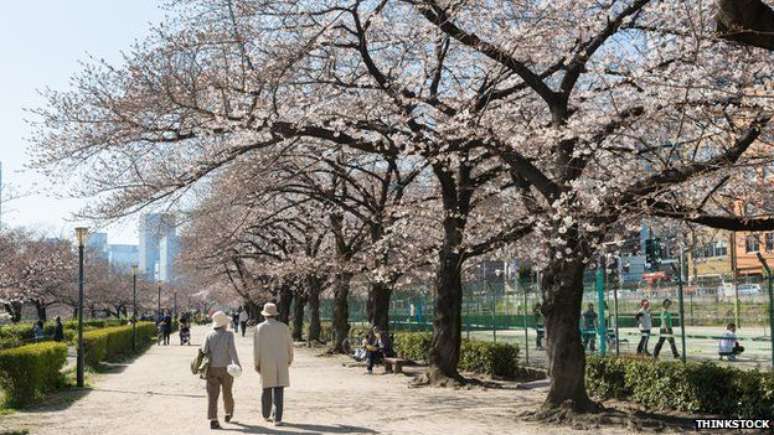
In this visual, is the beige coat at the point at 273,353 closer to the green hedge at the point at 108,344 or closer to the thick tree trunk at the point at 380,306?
the green hedge at the point at 108,344

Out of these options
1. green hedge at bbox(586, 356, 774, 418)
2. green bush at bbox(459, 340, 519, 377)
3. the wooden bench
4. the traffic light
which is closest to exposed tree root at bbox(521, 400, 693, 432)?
green hedge at bbox(586, 356, 774, 418)

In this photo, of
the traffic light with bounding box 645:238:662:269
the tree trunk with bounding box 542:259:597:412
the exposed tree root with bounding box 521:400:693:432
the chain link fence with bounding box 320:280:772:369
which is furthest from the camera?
the traffic light with bounding box 645:238:662:269

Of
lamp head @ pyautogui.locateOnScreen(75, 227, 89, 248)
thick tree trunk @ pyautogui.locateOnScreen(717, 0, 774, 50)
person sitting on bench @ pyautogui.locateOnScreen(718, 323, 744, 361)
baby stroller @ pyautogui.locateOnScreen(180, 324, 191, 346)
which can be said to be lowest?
baby stroller @ pyautogui.locateOnScreen(180, 324, 191, 346)

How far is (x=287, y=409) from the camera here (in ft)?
43.9

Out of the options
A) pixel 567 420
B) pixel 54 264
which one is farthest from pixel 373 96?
pixel 54 264

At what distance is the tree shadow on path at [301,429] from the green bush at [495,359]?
897 centimetres

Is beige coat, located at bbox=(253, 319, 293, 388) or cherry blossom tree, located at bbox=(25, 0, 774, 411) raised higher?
cherry blossom tree, located at bbox=(25, 0, 774, 411)

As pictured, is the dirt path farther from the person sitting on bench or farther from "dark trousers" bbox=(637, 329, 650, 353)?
the person sitting on bench

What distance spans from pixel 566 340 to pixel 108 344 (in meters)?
→ 18.5

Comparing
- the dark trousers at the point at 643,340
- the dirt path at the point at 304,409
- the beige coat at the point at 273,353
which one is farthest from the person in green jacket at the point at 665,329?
the beige coat at the point at 273,353

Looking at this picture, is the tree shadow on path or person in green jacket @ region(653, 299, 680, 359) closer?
the tree shadow on path

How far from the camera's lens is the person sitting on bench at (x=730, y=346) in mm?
17938

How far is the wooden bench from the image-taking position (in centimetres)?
2167

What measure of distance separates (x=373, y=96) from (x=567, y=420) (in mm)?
8002
